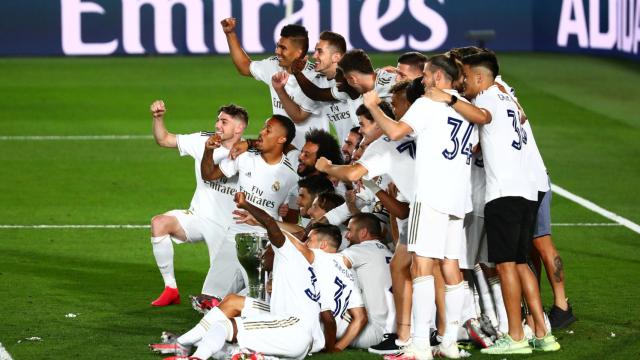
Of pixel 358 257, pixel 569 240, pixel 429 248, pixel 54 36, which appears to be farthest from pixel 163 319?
pixel 54 36

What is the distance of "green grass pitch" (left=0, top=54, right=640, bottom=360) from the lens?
31.6 ft

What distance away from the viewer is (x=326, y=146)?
10.2 meters

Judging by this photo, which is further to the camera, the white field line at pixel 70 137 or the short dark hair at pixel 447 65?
the white field line at pixel 70 137

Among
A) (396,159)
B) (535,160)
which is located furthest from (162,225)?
(535,160)

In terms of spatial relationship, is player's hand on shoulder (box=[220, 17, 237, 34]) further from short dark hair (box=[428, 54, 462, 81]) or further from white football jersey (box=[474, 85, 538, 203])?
white football jersey (box=[474, 85, 538, 203])

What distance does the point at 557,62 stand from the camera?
1134 inches

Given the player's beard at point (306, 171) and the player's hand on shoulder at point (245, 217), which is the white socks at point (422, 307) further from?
the player's beard at point (306, 171)

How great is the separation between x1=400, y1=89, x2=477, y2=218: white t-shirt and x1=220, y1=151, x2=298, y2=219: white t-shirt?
75.1 inches

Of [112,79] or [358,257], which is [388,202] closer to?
[358,257]

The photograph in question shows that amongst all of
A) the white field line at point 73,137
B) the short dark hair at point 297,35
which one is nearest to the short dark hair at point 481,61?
the short dark hair at point 297,35

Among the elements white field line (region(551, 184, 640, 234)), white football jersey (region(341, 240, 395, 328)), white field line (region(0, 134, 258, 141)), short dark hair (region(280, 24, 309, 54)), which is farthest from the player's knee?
white field line (region(0, 134, 258, 141))

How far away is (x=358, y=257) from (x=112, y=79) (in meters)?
17.2

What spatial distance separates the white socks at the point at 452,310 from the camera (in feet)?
28.4

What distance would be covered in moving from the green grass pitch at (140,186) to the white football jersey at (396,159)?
1208mm
